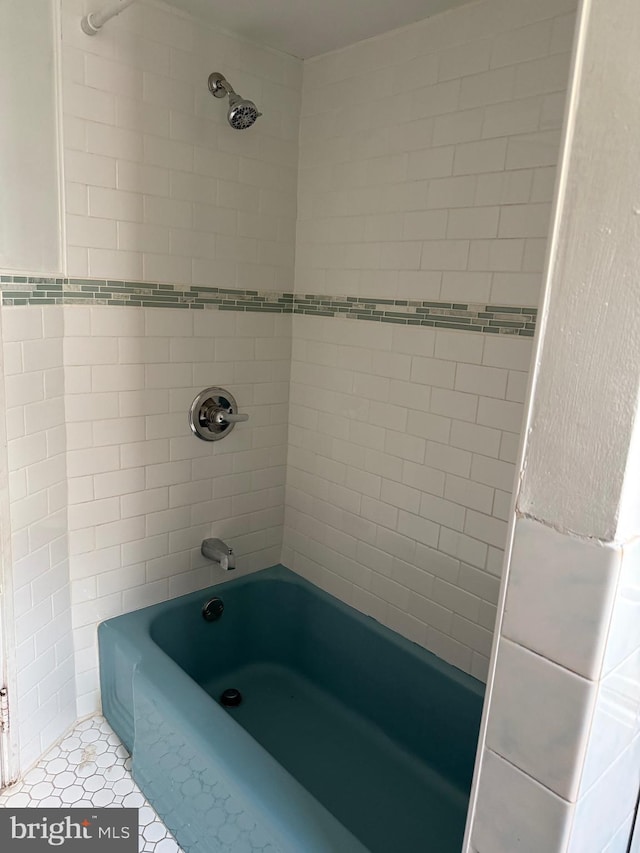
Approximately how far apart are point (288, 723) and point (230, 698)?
24 centimetres

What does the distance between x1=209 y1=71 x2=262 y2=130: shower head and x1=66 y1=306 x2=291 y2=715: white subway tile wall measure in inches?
25.7

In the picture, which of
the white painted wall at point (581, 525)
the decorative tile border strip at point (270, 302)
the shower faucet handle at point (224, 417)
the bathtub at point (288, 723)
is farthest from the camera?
the shower faucet handle at point (224, 417)

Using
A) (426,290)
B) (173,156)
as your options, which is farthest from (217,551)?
(173,156)

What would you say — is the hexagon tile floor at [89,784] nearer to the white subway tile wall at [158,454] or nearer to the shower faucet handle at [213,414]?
the white subway tile wall at [158,454]

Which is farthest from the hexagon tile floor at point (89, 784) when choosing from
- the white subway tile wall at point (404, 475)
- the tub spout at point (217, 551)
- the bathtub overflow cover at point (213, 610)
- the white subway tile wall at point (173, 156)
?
the white subway tile wall at point (173, 156)

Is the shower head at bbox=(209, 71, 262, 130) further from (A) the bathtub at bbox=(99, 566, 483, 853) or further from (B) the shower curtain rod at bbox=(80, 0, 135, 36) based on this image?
(A) the bathtub at bbox=(99, 566, 483, 853)

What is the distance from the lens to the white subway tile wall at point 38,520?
1.78 m

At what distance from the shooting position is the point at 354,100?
2.17m

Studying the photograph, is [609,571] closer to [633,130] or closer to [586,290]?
[586,290]

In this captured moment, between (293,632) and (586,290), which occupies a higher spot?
(586,290)

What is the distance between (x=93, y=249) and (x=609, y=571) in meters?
1.79

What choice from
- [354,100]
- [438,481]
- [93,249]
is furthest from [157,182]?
[438,481]

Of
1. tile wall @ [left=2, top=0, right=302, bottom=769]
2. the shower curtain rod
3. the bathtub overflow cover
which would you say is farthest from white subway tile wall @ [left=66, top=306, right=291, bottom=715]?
the shower curtain rod

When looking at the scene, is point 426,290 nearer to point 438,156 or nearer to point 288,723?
point 438,156
